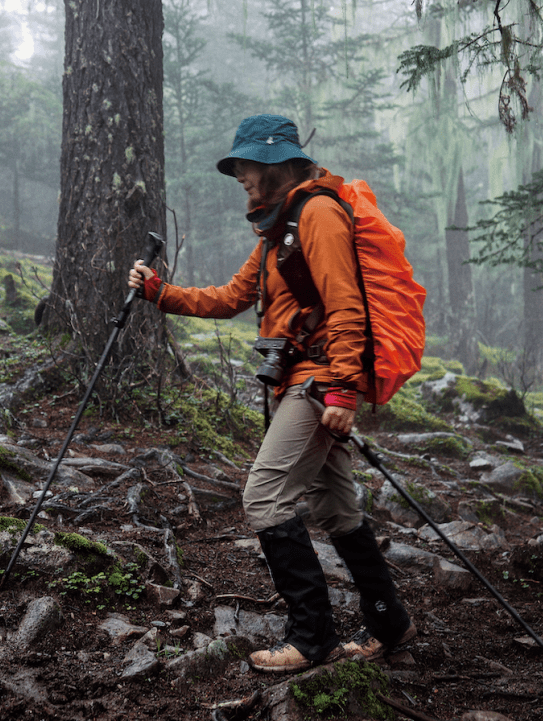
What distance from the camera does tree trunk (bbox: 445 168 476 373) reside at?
17953 mm

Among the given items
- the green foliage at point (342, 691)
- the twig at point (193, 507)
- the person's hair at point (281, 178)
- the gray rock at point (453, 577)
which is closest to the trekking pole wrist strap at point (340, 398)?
the person's hair at point (281, 178)

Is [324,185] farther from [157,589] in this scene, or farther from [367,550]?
[157,589]

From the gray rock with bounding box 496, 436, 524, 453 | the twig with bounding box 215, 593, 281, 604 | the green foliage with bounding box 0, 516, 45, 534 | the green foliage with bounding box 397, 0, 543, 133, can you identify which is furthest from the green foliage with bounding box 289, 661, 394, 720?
the gray rock with bounding box 496, 436, 524, 453

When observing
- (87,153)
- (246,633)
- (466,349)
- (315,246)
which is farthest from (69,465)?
(466,349)

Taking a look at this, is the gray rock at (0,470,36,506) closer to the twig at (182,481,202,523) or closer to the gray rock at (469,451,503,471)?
the twig at (182,481,202,523)

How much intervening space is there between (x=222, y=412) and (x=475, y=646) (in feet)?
11.2

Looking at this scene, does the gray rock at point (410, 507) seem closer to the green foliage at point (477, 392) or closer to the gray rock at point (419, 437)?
the gray rock at point (419, 437)

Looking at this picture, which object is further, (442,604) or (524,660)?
(442,604)

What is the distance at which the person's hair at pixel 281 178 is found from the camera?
2.62m

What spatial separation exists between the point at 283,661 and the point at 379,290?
1.75 metres

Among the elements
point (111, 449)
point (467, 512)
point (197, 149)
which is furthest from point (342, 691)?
point (197, 149)

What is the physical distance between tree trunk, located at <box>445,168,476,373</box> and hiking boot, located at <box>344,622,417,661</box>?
15.8 m

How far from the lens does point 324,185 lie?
8.45 ft

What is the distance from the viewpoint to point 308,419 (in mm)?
2461
